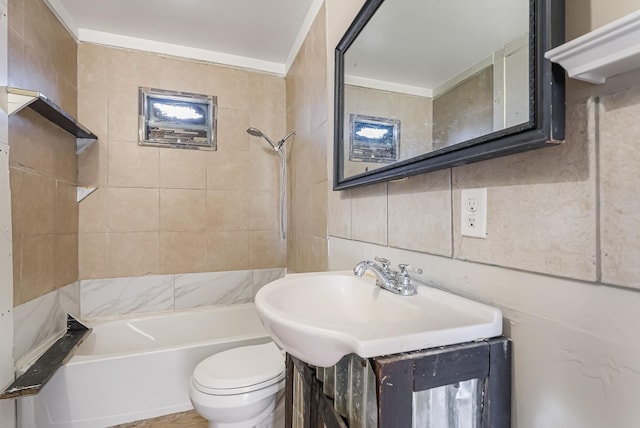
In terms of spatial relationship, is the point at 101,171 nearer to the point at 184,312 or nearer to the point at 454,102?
the point at 184,312

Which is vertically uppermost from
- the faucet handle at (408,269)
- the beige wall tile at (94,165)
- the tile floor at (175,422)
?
the beige wall tile at (94,165)

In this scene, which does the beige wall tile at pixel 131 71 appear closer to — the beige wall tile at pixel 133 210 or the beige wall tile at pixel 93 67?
the beige wall tile at pixel 93 67

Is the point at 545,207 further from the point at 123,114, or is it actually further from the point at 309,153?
the point at 123,114

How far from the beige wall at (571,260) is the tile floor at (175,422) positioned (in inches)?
63.9

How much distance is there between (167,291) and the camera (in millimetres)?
2227

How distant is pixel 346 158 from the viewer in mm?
1346

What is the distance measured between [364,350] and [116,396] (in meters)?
1.68

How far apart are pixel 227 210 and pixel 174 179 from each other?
45cm

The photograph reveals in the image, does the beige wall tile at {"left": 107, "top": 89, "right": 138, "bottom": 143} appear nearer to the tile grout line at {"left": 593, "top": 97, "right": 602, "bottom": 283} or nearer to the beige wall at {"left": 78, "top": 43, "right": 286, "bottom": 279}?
the beige wall at {"left": 78, "top": 43, "right": 286, "bottom": 279}

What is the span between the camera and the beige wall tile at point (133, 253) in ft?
6.90

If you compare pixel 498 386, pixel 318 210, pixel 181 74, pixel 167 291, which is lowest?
pixel 167 291

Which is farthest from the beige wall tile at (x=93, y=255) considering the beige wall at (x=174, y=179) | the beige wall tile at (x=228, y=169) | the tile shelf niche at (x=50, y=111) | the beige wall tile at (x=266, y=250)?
the beige wall tile at (x=266, y=250)

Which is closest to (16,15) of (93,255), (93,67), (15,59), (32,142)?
(15,59)

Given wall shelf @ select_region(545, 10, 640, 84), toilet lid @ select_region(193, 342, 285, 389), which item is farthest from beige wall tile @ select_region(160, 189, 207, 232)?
wall shelf @ select_region(545, 10, 640, 84)
